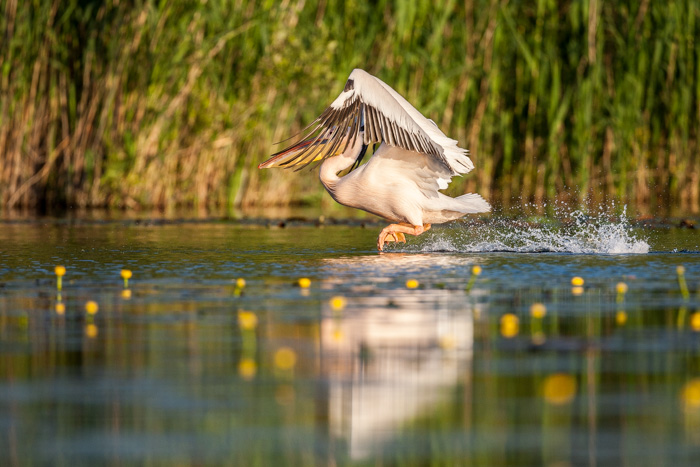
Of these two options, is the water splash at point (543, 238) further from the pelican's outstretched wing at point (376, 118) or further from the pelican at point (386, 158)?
the pelican's outstretched wing at point (376, 118)

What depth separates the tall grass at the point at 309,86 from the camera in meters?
14.3

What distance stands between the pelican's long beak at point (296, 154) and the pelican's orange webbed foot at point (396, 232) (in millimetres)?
816

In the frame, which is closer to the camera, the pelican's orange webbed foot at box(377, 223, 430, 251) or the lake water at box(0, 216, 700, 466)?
the lake water at box(0, 216, 700, 466)

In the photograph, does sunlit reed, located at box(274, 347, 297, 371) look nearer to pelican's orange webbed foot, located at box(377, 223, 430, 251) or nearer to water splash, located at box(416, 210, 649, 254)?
pelican's orange webbed foot, located at box(377, 223, 430, 251)

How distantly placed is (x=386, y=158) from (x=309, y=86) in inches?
230

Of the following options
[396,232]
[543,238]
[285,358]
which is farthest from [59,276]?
[543,238]

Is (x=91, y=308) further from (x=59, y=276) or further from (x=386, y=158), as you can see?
(x=386, y=158)

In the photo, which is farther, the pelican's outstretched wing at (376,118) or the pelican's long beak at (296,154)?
the pelican's long beak at (296,154)

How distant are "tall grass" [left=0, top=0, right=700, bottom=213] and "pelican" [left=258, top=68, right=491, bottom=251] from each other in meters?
4.83

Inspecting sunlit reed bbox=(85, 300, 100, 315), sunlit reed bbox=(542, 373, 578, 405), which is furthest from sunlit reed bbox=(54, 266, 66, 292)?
sunlit reed bbox=(542, 373, 578, 405)

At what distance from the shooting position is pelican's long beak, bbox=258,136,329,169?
938cm

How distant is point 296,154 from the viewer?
954cm

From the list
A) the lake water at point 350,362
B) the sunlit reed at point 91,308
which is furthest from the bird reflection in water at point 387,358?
the sunlit reed at point 91,308

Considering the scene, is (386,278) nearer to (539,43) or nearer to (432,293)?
(432,293)
